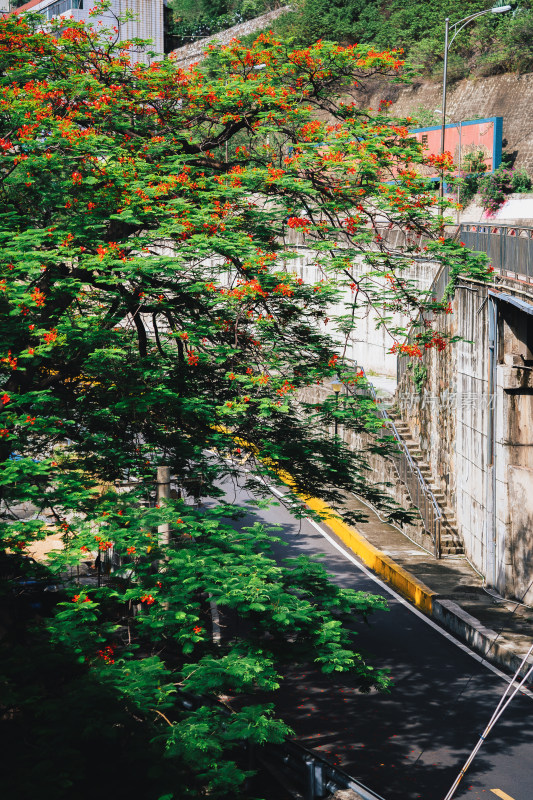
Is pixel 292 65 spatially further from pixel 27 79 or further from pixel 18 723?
pixel 18 723

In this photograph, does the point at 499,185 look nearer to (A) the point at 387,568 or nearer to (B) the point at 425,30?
(B) the point at 425,30

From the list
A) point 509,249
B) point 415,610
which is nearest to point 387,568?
point 415,610

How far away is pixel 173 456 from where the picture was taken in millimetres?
11086

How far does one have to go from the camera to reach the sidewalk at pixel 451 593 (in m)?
14.6

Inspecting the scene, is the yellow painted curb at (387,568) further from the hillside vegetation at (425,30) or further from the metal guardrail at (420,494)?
the hillside vegetation at (425,30)

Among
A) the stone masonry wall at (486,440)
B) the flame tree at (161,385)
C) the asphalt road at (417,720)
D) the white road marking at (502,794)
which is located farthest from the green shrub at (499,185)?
the white road marking at (502,794)

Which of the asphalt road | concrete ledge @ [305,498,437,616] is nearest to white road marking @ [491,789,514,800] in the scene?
the asphalt road

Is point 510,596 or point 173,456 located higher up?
point 173,456

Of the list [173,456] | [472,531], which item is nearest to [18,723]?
[173,456]

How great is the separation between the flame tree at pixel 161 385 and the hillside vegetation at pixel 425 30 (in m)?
38.1

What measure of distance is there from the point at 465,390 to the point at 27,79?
37.6ft

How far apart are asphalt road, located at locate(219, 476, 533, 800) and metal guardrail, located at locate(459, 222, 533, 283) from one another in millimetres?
7042

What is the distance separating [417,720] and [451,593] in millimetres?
5168

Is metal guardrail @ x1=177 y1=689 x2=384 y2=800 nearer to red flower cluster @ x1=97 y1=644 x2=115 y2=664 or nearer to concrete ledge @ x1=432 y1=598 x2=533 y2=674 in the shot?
red flower cluster @ x1=97 y1=644 x2=115 y2=664
